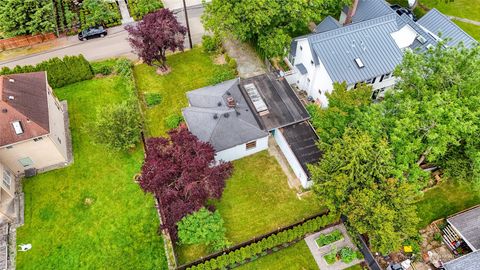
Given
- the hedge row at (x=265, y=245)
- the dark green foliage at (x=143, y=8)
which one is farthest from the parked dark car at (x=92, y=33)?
the hedge row at (x=265, y=245)

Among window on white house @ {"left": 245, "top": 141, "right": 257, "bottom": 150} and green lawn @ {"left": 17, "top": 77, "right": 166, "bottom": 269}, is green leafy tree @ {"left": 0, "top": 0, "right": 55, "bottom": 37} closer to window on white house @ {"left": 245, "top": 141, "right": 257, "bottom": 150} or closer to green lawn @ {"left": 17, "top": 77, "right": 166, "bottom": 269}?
green lawn @ {"left": 17, "top": 77, "right": 166, "bottom": 269}

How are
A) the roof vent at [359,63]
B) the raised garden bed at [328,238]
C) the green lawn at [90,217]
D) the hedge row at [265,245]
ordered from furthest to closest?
the roof vent at [359,63]
the raised garden bed at [328,238]
the green lawn at [90,217]
the hedge row at [265,245]

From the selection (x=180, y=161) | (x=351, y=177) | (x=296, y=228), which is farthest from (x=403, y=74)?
(x=180, y=161)

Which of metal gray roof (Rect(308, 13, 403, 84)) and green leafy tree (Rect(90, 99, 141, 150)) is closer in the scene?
green leafy tree (Rect(90, 99, 141, 150))

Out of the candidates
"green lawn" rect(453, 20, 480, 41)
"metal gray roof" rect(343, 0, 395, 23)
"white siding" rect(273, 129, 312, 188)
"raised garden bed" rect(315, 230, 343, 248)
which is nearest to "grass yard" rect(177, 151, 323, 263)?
"white siding" rect(273, 129, 312, 188)

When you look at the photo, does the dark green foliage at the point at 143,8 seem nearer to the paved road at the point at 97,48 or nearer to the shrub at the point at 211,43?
the paved road at the point at 97,48

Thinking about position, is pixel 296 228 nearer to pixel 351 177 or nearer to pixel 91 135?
pixel 351 177
